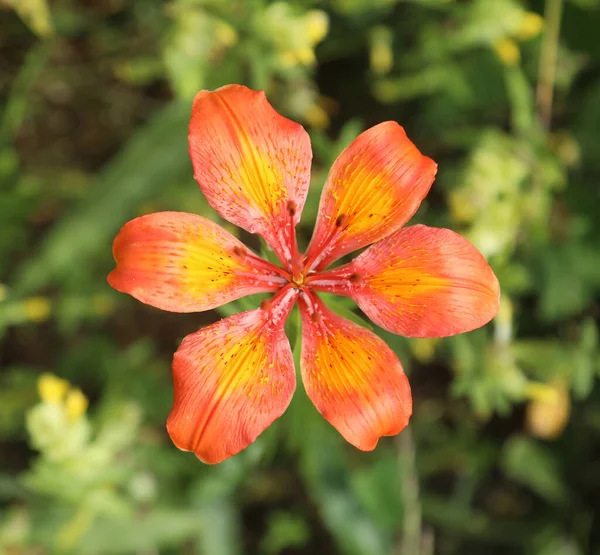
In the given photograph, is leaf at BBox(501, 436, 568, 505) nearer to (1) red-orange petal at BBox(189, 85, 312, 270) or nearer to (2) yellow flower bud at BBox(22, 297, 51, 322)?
(1) red-orange petal at BBox(189, 85, 312, 270)

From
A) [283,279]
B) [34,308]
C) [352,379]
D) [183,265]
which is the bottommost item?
[34,308]

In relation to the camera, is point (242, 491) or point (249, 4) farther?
point (242, 491)

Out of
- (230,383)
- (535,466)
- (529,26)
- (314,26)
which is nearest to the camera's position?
(230,383)

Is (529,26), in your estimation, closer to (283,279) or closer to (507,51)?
(507,51)

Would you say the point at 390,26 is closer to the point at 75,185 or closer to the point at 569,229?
the point at 569,229

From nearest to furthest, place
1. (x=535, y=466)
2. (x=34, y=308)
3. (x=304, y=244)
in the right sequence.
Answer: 1. (x=34, y=308)
2. (x=304, y=244)
3. (x=535, y=466)

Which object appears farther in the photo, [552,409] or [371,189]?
[552,409]

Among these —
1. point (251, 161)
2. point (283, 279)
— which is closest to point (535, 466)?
point (283, 279)

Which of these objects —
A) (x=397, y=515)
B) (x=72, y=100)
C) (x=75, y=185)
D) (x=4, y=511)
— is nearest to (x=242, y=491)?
(x=397, y=515)
